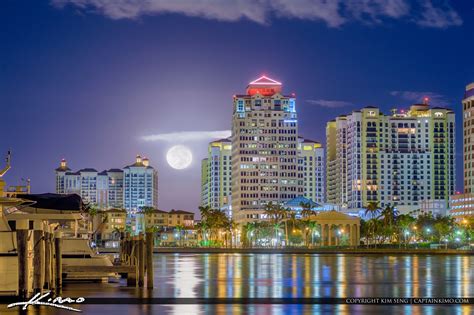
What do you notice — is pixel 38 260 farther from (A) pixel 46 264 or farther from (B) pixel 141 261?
(B) pixel 141 261

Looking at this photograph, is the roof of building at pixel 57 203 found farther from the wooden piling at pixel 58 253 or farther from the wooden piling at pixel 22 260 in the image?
the wooden piling at pixel 22 260

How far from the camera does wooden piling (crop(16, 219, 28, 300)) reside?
99.3ft

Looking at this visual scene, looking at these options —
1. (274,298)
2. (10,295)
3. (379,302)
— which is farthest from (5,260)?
(379,302)

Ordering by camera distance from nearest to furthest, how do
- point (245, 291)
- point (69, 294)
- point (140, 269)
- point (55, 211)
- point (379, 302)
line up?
1. point (379, 302)
2. point (69, 294)
3. point (245, 291)
4. point (140, 269)
5. point (55, 211)

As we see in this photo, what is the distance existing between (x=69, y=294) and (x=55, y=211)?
1044cm

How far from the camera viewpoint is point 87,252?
151ft

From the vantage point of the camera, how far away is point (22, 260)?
30625 mm

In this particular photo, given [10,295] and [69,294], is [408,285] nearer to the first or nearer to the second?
[69,294]

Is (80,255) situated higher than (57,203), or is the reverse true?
(57,203)

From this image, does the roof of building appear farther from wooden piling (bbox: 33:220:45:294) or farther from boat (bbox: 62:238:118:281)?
wooden piling (bbox: 33:220:45:294)

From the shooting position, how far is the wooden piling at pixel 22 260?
30266 millimetres
